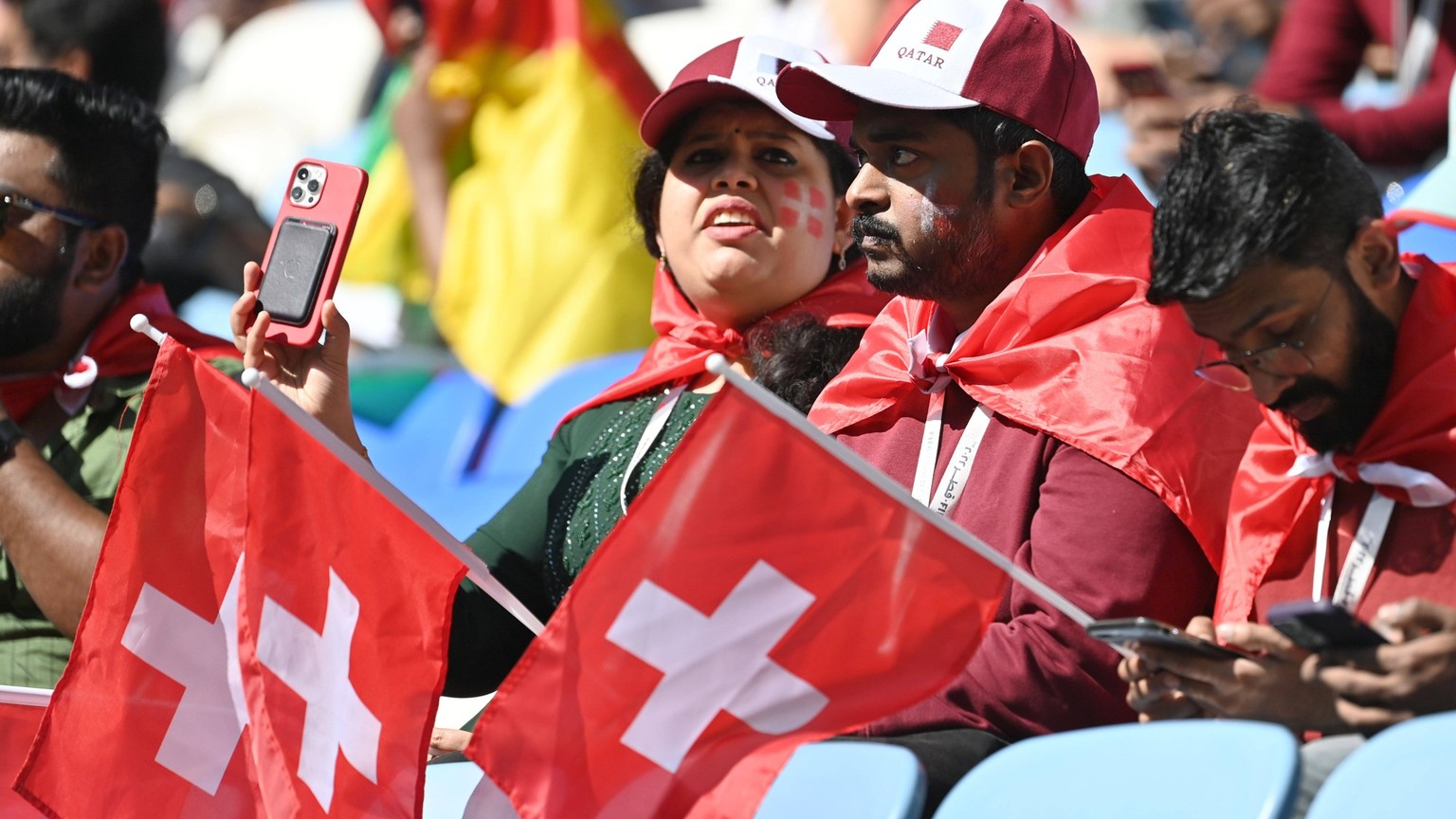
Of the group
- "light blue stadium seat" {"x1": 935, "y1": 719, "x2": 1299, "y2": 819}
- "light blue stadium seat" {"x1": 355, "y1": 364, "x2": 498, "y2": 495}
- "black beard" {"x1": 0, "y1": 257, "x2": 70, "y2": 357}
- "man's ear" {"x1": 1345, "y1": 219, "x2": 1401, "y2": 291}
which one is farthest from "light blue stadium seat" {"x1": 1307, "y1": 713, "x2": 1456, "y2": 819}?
"light blue stadium seat" {"x1": 355, "y1": 364, "x2": 498, "y2": 495}

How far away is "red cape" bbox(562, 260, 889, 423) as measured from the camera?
10.8 feet

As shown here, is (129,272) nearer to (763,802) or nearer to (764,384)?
(764,384)

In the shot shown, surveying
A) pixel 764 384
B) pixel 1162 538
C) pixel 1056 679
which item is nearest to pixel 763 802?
pixel 1056 679

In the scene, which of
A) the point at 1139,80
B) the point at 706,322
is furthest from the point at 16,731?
the point at 1139,80

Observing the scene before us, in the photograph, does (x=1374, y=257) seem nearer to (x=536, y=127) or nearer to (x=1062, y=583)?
(x=1062, y=583)

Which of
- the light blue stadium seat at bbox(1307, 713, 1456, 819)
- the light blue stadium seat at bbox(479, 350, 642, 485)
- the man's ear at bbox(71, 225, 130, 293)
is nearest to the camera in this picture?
the light blue stadium seat at bbox(1307, 713, 1456, 819)

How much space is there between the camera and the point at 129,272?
3846 millimetres

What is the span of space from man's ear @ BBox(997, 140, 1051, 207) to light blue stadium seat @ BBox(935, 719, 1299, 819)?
97 centimetres

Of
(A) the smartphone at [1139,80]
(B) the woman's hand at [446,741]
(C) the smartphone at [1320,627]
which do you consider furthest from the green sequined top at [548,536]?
(A) the smartphone at [1139,80]

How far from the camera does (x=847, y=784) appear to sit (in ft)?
7.07

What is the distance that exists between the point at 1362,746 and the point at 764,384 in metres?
1.49

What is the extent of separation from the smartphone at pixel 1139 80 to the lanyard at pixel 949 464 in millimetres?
1764

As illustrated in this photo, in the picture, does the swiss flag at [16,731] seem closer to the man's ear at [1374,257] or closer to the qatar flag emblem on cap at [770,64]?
the qatar flag emblem on cap at [770,64]

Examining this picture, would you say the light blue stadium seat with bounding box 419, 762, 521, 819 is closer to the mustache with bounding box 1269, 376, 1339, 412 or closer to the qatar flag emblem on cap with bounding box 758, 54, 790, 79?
the mustache with bounding box 1269, 376, 1339, 412
